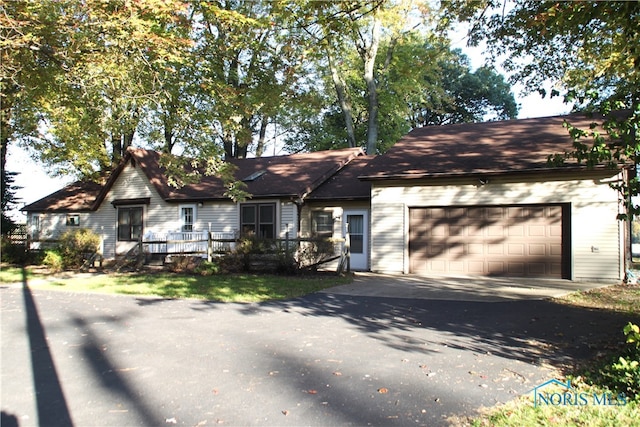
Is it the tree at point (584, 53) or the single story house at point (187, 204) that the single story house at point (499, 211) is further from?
the single story house at point (187, 204)

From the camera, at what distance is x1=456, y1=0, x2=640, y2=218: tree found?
5094mm

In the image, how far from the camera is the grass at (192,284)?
422 inches

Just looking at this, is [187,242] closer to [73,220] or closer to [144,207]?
[144,207]

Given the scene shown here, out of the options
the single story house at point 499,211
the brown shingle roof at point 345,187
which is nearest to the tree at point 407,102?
the brown shingle roof at point 345,187

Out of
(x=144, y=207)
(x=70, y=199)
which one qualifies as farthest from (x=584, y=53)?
(x=70, y=199)

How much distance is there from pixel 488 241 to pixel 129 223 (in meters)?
15.7

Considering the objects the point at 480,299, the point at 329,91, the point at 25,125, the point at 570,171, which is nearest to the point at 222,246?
the point at 25,125

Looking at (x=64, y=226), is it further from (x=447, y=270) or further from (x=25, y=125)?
(x=447, y=270)

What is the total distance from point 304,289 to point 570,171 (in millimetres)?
7890

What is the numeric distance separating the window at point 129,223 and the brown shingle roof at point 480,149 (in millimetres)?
11345

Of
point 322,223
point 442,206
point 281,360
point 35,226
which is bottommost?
point 281,360

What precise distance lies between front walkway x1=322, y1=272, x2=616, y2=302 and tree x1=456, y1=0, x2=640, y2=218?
3.17 meters

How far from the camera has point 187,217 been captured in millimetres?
19812

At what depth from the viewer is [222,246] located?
58.5 ft
